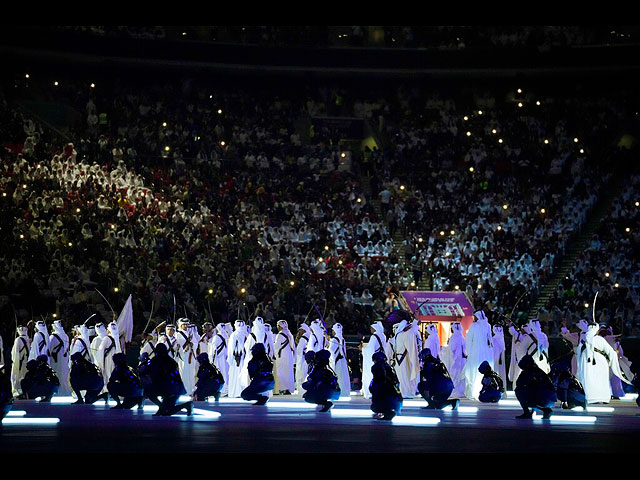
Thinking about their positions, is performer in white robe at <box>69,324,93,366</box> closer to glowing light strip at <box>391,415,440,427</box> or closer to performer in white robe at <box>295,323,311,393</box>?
performer in white robe at <box>295,323,311,393</box>

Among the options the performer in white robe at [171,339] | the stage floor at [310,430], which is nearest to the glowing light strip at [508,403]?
the stage floor at [310,430]

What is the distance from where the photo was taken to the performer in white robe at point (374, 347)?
21672 millimetres

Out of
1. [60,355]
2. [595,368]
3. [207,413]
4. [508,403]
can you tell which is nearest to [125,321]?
[60,355]

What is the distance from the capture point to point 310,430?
14.9 meters

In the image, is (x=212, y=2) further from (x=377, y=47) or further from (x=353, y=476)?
(x=377, y=47)

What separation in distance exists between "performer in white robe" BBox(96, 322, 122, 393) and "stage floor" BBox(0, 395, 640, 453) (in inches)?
76.3

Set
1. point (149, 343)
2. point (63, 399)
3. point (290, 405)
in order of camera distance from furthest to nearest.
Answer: point (63, 399)
point (290, 405)
point (149, 343)

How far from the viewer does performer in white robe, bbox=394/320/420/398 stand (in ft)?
70.6

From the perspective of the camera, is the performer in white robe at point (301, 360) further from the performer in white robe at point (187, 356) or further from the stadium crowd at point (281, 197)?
the stadium crowd at point (281, 197)

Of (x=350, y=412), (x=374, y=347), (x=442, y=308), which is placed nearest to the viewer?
(x=350, y=412)

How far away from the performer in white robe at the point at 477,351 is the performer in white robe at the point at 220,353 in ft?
16.6

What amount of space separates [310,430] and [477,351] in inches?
321

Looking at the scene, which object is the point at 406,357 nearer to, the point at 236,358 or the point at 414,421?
the point at 236,358

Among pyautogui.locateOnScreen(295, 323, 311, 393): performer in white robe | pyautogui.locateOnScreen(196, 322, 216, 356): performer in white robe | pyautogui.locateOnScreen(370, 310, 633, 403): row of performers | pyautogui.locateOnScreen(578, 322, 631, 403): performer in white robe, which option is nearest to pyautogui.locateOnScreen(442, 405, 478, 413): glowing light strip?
pyautogui.locateOnScreen(370, 310, 633, 403): row of performers
